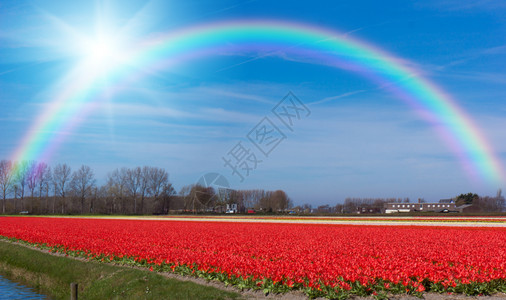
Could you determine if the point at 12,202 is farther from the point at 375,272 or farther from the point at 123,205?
the point at 375,272

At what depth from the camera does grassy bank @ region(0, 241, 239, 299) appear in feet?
42.9

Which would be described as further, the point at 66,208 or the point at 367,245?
the point at 66,208

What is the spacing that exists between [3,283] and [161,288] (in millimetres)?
11508

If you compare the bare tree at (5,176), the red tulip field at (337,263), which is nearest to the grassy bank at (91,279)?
the red tulip field at (337,263)

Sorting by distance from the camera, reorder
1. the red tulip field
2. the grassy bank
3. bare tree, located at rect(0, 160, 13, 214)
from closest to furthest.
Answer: the red tulip field < the grassy bank < bare tree, located at rect(0, 160, 13, 214)

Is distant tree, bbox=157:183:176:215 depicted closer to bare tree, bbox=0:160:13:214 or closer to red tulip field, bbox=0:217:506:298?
bare tree, bbox=0:160:13:214

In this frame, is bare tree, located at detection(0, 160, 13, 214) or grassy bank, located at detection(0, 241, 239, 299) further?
bare tree, located at detection(0, 160, 13, 214)

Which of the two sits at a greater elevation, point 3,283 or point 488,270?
point 488,270

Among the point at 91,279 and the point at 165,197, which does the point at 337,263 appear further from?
the point at 165,197

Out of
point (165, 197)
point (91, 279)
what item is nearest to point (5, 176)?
point (165, 197)

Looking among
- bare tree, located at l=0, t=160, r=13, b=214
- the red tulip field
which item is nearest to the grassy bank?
the red tulip field

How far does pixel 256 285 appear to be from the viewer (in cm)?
1249

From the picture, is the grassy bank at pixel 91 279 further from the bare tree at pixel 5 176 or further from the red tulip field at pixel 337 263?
the bare tree at pixel 5 176

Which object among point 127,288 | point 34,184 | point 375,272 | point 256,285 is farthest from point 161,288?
point 34,184
